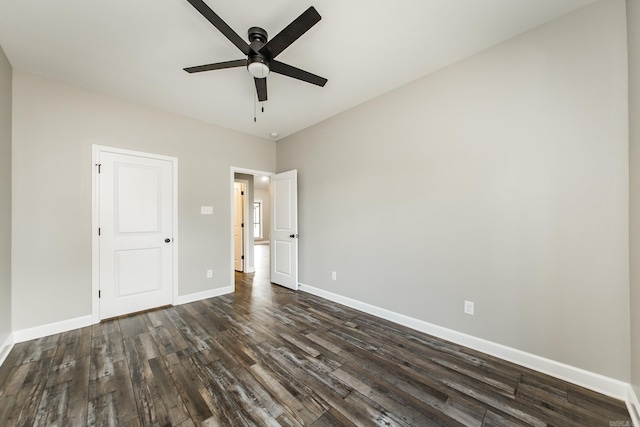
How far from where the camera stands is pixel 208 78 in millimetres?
2588

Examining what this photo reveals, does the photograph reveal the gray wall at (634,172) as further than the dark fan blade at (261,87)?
No

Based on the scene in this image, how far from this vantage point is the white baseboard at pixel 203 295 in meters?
3.47

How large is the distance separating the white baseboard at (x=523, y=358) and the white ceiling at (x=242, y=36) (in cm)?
269

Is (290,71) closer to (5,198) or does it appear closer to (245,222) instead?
(5,198)

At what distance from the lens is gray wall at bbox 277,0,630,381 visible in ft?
5.50

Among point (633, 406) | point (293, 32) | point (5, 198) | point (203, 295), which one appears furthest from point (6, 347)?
point (633, 406)

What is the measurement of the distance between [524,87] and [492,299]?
1849 millimetres

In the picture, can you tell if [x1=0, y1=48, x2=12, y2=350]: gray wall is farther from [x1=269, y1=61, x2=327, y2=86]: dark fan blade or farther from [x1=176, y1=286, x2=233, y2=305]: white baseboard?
[x1=269, y1=61, x2=327, y2=86]: dark fan blade

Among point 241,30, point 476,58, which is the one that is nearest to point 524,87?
point 476,58

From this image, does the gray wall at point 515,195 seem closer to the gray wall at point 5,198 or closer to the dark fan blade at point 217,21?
the dark fan blade at point 217,21

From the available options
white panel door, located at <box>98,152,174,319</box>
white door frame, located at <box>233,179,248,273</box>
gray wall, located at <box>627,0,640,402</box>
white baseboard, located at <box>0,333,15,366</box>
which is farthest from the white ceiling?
white baseboard, located at <box>0,333,15,366</box>

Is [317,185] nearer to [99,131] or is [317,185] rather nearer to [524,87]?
[524,87]

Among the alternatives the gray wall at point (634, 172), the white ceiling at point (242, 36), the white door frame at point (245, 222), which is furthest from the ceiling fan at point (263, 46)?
the white door frame at point (245, 222)

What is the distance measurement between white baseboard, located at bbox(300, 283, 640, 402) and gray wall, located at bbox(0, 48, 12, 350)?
12.2 feet
